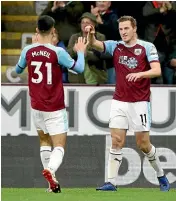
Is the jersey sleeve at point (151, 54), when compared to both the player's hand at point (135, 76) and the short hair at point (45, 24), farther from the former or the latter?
the short hair at point (45, 24)

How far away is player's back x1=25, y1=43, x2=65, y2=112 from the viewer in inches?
408

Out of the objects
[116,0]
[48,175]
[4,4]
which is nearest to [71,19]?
[116,0]

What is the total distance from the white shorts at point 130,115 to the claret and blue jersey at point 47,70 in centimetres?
67

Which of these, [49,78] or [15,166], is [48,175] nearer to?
[49,78]

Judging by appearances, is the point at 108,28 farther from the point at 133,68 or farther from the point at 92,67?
the point at 133,68

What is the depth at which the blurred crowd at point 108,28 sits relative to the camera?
539 inches

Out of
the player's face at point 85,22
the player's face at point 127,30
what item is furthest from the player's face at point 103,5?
the player's face at point 127,30

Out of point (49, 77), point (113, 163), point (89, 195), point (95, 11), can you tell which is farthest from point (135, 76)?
point (95, 11)

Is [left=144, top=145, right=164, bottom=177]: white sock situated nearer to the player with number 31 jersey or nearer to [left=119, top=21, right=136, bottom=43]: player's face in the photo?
the player with number 31 jersey

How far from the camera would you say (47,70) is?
10383 mm

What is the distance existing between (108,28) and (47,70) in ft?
13.4

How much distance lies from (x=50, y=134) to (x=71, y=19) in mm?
4470

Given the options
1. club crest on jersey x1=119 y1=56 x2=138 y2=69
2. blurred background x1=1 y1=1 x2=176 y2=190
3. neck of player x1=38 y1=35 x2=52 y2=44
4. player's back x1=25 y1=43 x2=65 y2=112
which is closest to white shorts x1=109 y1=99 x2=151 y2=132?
club crest on jersey x1=119 y1=56 x2=138 y2=69

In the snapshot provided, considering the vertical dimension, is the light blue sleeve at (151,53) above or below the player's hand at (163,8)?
below
